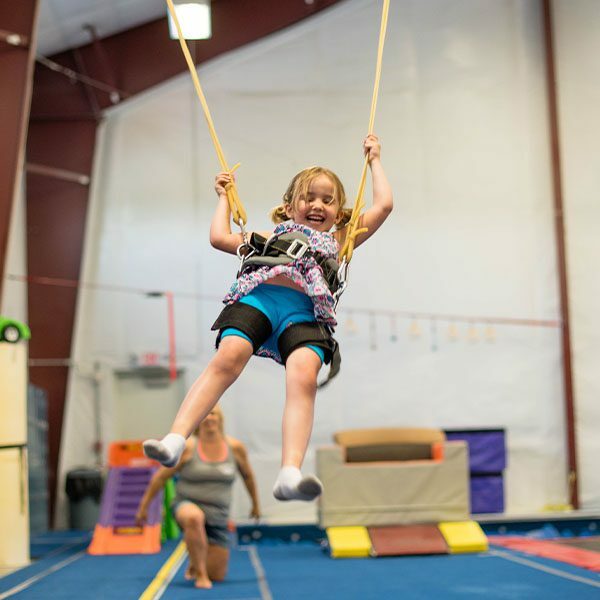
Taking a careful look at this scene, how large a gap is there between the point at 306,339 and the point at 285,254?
0.31 meters

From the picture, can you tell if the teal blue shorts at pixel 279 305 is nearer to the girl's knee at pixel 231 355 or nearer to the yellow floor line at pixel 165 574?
the girl's knee at pixel 231 355

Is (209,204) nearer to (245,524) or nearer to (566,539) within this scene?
(245,524)

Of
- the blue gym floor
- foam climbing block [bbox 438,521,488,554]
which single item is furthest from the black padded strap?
foam climbing block [bbox 438,521,488,554]

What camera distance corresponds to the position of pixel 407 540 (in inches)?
301

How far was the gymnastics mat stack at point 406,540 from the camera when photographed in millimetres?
7473

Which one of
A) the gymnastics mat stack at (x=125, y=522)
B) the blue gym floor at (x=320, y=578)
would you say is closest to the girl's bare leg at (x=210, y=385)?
the blue gym floor at (x=320, y=578)

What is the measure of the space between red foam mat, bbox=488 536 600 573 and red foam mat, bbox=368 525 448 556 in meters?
0.66

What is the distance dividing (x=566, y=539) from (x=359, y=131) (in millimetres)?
4454

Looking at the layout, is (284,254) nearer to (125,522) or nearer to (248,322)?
(248,322)

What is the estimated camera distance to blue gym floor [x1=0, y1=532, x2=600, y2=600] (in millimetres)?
5613

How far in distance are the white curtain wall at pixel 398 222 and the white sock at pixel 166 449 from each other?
7182 millimetres

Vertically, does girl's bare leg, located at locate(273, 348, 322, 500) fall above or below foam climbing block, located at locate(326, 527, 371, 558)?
above

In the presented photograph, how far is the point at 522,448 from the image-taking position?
402 inches

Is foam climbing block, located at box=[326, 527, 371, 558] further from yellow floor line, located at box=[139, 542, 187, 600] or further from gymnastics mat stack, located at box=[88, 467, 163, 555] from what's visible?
gymnastics mat stack, located at box=[88, 467, 163, 555]
